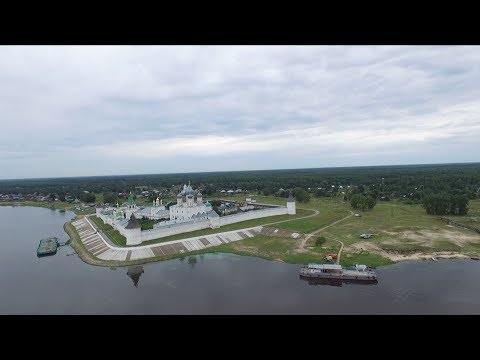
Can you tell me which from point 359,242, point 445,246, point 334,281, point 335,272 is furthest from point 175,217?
point 445,246

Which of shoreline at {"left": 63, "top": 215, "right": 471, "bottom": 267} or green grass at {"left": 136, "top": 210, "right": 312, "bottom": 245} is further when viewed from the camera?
green grass at {"left": 136, "top": 210, "right": 312, "bottom": 245}

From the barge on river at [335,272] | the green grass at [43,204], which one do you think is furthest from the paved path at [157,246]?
the green grass at [43,204]

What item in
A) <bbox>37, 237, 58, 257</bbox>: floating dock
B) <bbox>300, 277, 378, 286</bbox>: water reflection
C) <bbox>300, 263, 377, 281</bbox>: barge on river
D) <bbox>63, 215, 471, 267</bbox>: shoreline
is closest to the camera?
<bbox>300, 277, 378, 286</bbox>: water reflection

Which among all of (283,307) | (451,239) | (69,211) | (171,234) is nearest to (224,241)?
(171,234)

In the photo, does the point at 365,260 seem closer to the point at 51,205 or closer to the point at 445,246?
the point at 445,246

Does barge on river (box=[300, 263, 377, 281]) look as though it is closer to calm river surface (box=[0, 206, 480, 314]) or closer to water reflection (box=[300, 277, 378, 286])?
water reflection (box=[300, 277, 378, 286])

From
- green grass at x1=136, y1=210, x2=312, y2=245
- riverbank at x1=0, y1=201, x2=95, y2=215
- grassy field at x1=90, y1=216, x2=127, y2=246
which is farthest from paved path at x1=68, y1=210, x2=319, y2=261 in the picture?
riverbank at x1=0, y1=201, x2=95, y2=215
